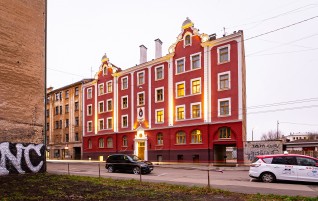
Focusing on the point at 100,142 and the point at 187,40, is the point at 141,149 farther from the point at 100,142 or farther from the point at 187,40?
the point at 187,40

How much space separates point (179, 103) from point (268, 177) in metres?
21.4

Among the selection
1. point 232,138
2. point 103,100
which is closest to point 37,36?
point 232,138

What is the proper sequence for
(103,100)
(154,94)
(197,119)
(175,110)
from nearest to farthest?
(197,119) < (175,110) < (154,94) < (103,100)

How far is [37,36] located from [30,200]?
635 inches

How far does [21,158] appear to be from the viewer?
806 inches

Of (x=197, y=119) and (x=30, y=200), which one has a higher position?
(x=197, y=119)

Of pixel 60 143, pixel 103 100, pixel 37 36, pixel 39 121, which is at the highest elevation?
pixel 37 36

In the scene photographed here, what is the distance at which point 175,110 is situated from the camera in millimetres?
38719

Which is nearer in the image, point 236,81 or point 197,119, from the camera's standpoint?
point 236,81

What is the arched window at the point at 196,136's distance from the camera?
35.6 meters

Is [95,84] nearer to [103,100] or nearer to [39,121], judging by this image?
[103,100]

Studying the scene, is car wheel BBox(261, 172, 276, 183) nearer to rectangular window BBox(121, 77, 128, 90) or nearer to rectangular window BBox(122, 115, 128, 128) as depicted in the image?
rectangular window BBox(122, 115, 128, 128)

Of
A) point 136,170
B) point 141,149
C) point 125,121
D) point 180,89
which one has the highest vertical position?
point 180,89

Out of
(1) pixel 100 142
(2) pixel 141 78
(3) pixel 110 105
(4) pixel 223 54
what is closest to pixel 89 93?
(3) pixel 110 105
